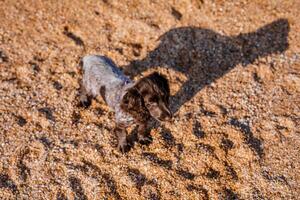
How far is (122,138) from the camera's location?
5.62 meters

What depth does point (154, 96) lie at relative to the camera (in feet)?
15.6

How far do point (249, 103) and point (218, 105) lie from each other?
437 mm

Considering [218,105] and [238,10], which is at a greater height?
[238,10]


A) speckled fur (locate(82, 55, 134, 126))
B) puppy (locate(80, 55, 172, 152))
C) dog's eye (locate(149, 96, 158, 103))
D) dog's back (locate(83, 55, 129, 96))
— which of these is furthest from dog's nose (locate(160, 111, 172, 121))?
dog's back (locate(83, 55, 129, 96))

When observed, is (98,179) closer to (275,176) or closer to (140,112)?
(140,112)

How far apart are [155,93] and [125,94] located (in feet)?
1.33

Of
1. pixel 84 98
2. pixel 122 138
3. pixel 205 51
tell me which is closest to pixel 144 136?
pixel 122 138

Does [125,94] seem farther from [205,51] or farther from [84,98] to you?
[205,51]

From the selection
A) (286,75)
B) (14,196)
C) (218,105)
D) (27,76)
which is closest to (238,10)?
(286,75)

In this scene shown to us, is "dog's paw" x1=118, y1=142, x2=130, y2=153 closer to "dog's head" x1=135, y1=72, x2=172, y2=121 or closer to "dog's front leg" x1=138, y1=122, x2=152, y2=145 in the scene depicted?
"dog's front leg" x1=138, y1=122, x2=152, y2=145

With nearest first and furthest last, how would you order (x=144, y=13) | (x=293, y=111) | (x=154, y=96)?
(x=154, y=96) → (x=293, y=111) → (x=144, y=13)

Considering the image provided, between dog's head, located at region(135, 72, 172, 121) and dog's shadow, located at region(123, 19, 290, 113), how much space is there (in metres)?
1.46

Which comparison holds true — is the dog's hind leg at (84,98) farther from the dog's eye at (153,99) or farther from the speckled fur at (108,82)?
the dog's eye at (153,99)

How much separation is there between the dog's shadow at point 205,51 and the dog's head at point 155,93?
146cm
